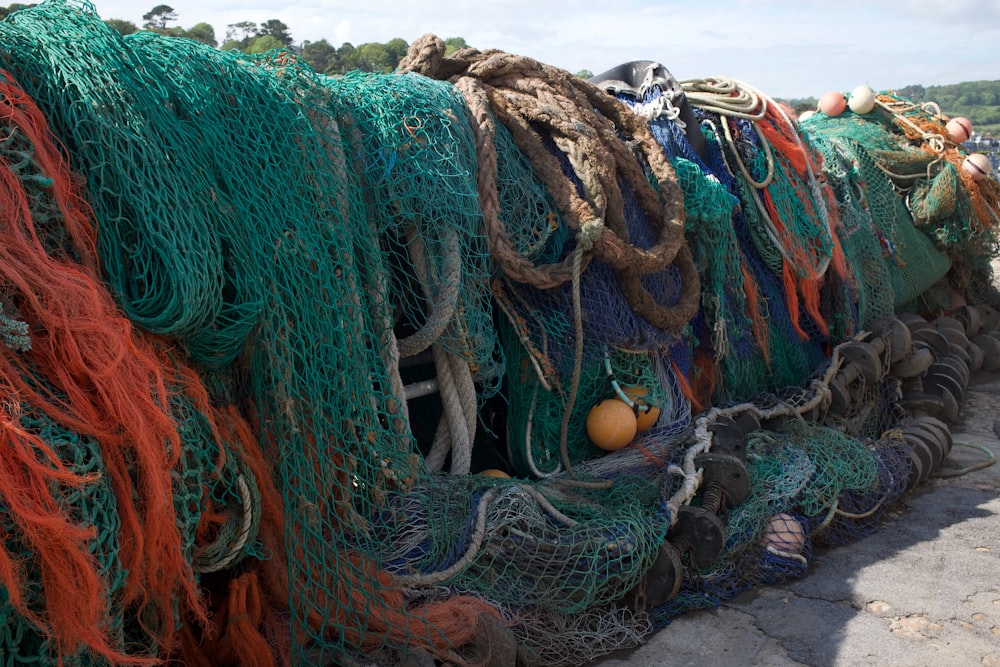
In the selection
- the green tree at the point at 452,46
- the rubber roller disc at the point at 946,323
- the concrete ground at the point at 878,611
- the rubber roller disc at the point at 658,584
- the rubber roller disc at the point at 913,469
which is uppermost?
the green tree at the point at 452,46

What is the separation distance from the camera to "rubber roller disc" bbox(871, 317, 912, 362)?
5070 millimetres

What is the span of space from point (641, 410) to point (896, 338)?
1.90 meters

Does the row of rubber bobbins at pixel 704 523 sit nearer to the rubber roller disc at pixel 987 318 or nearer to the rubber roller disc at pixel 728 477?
the rubber roller disc at pixel 728 477

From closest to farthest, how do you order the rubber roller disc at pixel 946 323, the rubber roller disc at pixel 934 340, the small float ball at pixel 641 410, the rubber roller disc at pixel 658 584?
1. the rubber roller disc at pixel 658 584
2. the small float ball at pixel 641 410
3. the rubber roller disc at pixel 934 340
4. the rubber roller disc at pixel 946 323

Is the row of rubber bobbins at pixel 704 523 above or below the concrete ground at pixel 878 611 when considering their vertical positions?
above

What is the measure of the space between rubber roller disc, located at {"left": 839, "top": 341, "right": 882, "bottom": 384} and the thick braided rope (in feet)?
3.80

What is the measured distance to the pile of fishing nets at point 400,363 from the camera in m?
2.11

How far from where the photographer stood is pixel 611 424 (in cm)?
379

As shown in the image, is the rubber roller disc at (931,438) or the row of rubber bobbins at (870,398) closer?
the row of rubber bobbins at (870,398)

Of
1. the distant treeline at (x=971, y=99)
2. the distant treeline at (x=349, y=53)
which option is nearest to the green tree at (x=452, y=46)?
the distant treeline at (x=349, y=53)

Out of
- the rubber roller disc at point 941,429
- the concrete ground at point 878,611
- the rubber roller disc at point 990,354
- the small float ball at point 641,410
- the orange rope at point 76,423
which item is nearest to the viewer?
the orange rope at point 76,423

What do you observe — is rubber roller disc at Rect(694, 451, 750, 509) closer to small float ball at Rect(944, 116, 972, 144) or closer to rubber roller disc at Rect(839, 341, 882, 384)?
rubber roller disc at Rect(839, 341, 882, 384)

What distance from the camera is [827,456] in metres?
4.05

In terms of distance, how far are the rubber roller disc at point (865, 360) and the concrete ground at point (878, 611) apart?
806 millimetres
